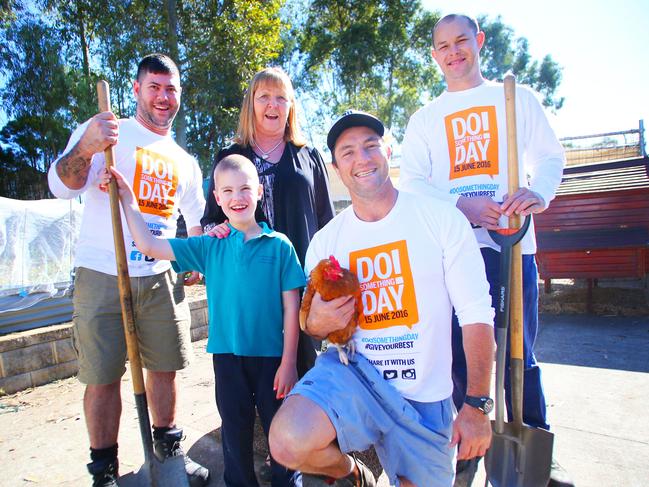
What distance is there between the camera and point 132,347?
241 cm

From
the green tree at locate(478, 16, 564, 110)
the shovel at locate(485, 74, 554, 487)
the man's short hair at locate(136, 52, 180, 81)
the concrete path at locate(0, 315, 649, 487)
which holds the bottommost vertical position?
the concrete path at locate(0, 315, 649, 487)

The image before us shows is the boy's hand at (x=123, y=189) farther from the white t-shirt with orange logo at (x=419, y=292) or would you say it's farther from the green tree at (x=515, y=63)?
the green tree at (x=515, y=63)

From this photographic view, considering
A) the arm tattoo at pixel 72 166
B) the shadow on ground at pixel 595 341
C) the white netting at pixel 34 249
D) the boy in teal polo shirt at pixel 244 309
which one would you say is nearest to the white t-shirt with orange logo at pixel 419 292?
the boy in teal polo shirt at pixel 244 309

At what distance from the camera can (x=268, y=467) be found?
275cm

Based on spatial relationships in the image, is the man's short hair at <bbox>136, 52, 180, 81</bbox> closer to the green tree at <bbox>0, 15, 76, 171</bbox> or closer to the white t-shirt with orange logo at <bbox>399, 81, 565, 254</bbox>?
the white t-shirt with orange logo at <bbox>399, 81, 565, 254</bbox>

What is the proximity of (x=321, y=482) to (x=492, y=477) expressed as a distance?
3.29 ft

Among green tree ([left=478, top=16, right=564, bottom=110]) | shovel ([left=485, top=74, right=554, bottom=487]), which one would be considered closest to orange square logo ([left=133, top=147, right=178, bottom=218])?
shovel ([left=485, top=74, right=554, bottom=487])

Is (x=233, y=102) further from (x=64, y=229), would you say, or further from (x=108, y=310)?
(x=108, y=310)

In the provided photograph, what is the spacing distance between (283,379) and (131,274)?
1.13 meters

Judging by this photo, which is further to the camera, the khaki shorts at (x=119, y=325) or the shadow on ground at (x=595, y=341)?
the shadow on ground at (x=595, y=341)

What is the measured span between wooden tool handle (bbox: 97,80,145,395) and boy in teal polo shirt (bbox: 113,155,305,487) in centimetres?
7

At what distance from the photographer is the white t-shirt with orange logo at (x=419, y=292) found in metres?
1.88

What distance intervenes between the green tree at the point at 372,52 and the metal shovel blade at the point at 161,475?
57.9 ft

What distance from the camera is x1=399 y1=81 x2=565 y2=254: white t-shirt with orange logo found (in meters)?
2.29
